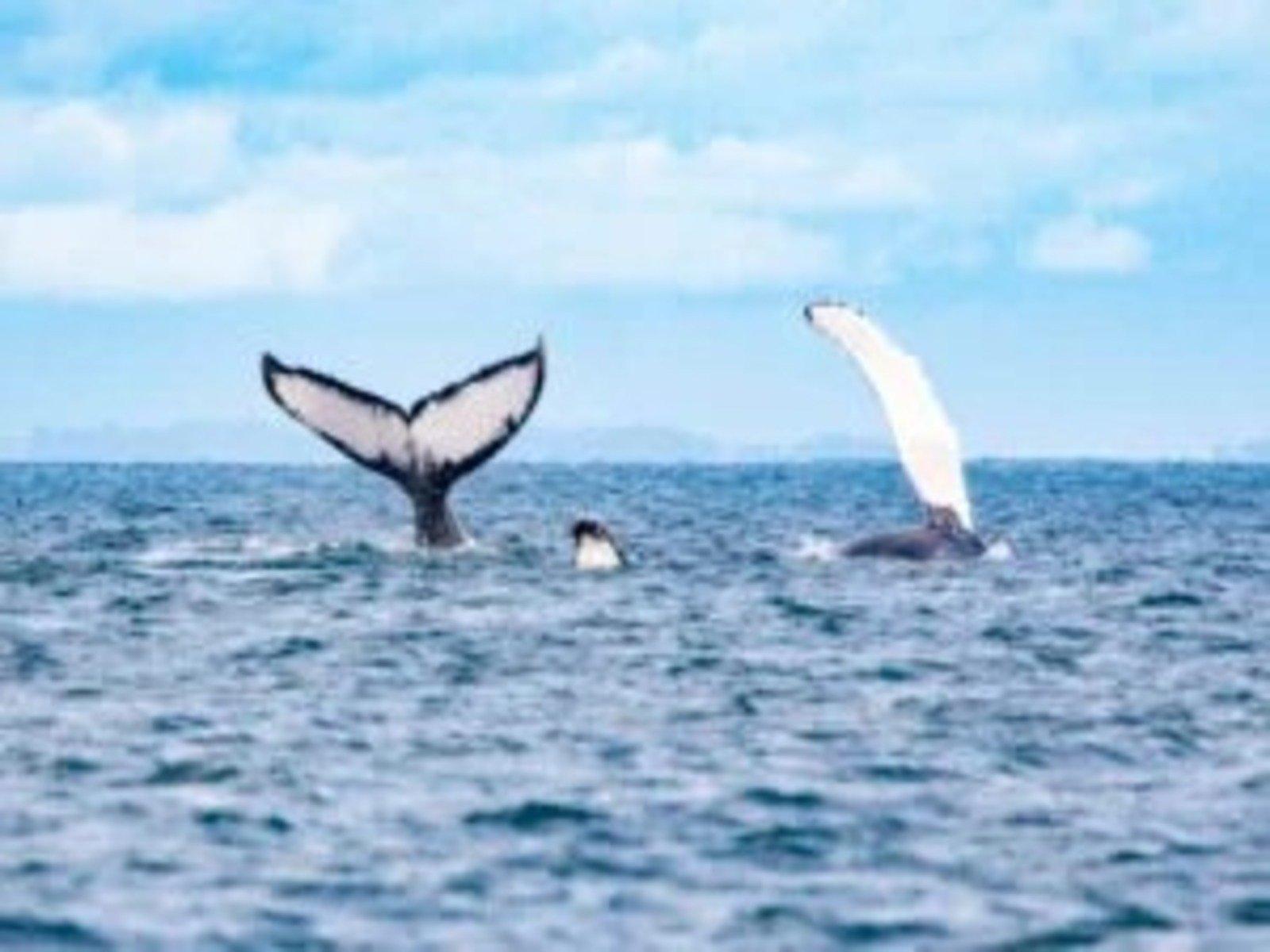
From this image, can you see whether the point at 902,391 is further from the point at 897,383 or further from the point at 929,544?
the point at 929,544

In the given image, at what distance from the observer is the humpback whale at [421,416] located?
22906 millimetres

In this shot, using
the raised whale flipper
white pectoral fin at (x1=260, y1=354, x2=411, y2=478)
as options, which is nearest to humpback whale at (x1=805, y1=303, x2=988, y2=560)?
the raised whale flipper

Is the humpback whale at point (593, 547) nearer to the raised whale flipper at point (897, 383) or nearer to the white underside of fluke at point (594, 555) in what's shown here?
the white underside of fluke at point (594, 555)

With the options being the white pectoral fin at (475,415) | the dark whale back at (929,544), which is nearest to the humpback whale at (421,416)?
the white pectoral fin at (475,415)

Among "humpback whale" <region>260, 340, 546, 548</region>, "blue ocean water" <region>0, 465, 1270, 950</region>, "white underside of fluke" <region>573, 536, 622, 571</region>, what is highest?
"humpback whale" <region>260, 340, 546, 548</region>

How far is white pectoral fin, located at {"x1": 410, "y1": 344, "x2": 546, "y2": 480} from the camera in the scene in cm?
2280

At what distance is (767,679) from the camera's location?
19109mm

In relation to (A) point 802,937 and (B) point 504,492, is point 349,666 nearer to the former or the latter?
(A) point 802,937

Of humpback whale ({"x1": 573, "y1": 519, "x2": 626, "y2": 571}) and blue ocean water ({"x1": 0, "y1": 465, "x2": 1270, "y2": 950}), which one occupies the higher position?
humpback whale ({"x1": 573, "y1": 519, "x2": 626, "y2": 571})

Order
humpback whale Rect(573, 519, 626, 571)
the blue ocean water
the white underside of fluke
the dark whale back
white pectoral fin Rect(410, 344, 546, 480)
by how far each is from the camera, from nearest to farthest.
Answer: the blue ocean water < white pectoral fin Rect(410, 344, 546, 480) < the dark whale back < humpback whale Rect(573, 519, 626, 571) < the white underside of fluke

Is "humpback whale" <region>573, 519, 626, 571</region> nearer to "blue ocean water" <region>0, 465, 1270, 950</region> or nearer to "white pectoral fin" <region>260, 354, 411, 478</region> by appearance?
"blue ocean water" <region>0, 465, 1270, 950</region>

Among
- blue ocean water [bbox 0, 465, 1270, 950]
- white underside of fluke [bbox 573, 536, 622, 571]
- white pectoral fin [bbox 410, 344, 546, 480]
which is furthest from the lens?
white underside of fluke [bbox 573, 536, 622, 571]

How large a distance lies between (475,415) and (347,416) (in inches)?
50.2

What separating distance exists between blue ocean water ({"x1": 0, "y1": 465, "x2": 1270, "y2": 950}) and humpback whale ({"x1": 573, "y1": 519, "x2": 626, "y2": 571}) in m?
1.22
